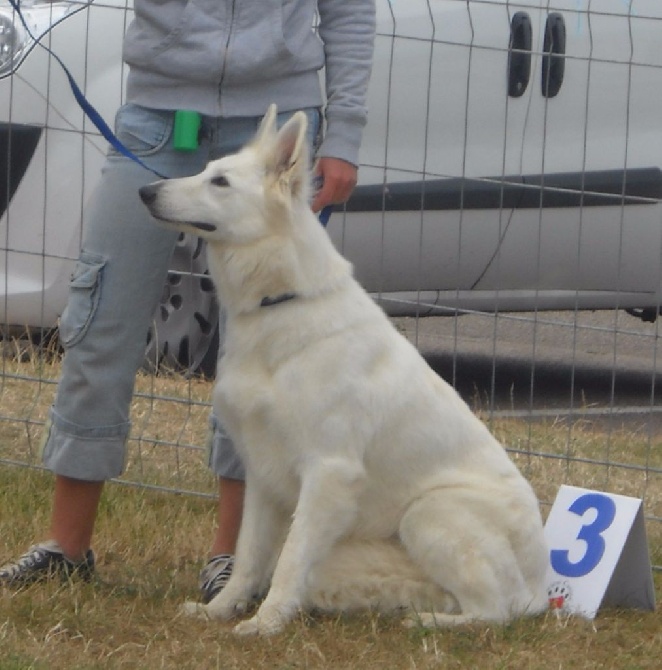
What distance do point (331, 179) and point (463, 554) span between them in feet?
3.25

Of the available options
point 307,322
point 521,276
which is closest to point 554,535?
point 307,322

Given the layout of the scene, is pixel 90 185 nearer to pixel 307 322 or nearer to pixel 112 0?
pixel 112 0

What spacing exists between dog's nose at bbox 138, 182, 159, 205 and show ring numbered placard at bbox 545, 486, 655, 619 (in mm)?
1478

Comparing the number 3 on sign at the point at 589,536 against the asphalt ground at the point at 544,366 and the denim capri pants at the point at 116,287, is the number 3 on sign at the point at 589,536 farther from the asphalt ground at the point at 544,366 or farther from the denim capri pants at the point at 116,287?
the asphalt ground at the point at 544,366

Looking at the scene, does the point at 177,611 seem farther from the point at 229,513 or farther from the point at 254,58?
the point at 254,58

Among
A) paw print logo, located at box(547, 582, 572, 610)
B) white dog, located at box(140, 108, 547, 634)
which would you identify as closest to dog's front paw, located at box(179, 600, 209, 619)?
white dog, located at box(140, 108, 547, 634)

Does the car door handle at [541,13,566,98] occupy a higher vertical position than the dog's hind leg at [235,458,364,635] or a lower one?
higher

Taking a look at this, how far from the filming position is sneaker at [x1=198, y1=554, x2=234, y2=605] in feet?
12.8


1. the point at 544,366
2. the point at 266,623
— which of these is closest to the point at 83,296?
the point at 266,623

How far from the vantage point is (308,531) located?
11.5 ft

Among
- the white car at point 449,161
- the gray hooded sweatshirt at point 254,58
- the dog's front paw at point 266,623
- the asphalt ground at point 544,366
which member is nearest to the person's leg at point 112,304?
the gray hooded sweatshirt at point 254,58

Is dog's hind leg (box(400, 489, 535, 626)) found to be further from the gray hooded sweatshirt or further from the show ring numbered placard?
the gray hooded sweatshirt

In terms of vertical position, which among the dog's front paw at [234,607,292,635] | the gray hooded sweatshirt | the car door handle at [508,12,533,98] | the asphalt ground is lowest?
the dog's front paw at [234,607,292,635]

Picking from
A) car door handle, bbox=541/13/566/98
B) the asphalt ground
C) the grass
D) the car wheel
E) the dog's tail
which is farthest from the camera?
the asphalt ground
